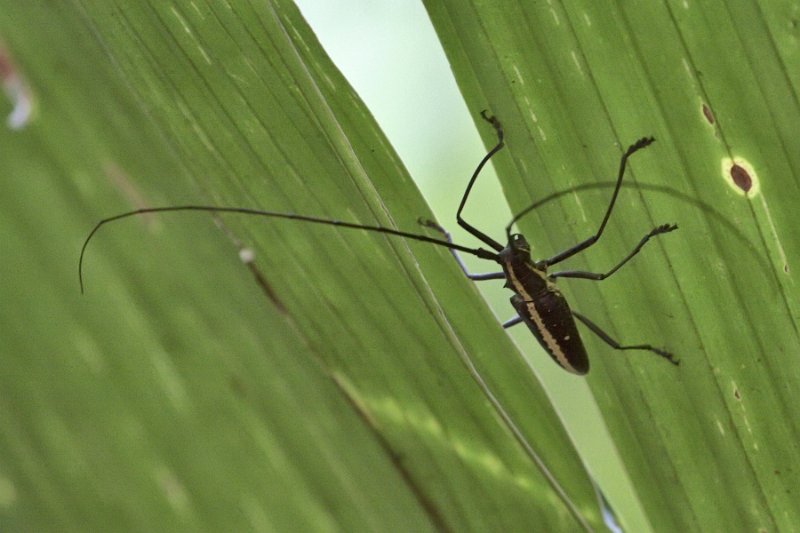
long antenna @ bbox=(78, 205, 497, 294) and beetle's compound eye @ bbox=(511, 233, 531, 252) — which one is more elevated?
long antenna @ bbox=(78, 205, 497, 294)

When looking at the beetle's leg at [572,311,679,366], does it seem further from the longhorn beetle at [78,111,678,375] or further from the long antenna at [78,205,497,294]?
the long antenna at [78,205,497,294]

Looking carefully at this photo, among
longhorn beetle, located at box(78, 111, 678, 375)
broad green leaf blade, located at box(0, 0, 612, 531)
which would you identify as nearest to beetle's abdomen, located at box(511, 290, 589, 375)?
longhorn beetle, located at box(78, 111, 678, 375)

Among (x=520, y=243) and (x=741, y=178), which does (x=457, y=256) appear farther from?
(x=741, y=178)

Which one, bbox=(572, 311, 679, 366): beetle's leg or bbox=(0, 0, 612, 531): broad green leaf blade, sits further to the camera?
bbox=(572, 311, 679, 366): beetle's leg

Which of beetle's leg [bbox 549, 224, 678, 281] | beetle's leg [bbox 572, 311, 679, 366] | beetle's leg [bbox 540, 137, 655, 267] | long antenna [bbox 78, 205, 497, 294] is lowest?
beetle's leg [bbox 572, 311, 679, 366]

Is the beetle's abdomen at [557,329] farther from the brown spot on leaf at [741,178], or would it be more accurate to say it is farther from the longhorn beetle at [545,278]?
the brown spot on leaf at [741,178]

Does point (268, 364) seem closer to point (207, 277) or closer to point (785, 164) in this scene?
point (207, 277)
